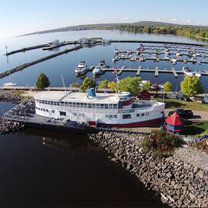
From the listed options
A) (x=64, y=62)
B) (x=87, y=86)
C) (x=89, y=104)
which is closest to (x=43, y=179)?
(x=89, y=104)

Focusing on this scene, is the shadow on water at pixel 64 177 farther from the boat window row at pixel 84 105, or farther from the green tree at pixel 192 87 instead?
the green tree at pixel 192 87

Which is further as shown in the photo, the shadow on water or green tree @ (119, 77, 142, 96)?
green tree @ (119, 77, 142, 96)

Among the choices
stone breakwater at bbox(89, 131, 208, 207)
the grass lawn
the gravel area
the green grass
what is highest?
the grass lawn

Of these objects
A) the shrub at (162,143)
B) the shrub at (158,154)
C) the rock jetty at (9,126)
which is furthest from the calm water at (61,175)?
the shrub at (162,143)

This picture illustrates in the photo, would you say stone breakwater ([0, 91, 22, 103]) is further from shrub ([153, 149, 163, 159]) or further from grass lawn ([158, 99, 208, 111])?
shrub ([153, 149, 163, 159])

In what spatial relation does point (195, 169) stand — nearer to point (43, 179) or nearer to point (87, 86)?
point (43, 179)

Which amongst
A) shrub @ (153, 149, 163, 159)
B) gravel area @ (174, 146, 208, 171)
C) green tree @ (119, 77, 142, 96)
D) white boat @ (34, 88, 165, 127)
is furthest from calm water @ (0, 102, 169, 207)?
green tree @ (119, 77, 142, 96)
